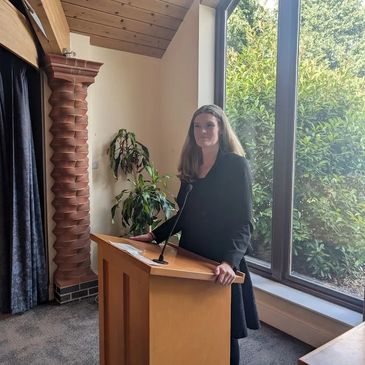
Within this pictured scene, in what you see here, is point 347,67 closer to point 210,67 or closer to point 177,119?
point 210,67

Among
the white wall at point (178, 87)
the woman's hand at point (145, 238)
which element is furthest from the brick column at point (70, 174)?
the woman's hand at point (145, 238)

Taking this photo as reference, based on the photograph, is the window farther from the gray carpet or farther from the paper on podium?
the paper on podium

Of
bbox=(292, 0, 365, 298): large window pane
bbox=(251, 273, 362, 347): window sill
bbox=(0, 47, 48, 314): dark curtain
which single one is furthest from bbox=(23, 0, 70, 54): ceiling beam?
bbox=(251, 273, 362, 347): window sill

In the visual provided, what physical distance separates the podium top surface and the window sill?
120 centimetres

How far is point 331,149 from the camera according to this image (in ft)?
7.84

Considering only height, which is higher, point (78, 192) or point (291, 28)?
point (291, 28)

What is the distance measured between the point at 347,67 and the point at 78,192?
2.20m

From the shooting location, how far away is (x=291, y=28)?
2527 mm

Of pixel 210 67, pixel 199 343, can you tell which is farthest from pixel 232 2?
pixel 199 343

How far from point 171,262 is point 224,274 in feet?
0.64

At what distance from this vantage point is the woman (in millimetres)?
1436

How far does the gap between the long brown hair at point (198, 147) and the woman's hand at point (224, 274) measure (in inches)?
20.2

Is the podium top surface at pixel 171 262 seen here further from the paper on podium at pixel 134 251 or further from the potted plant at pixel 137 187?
the potted plant at pixel 137 187

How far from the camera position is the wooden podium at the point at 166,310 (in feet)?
3.77
